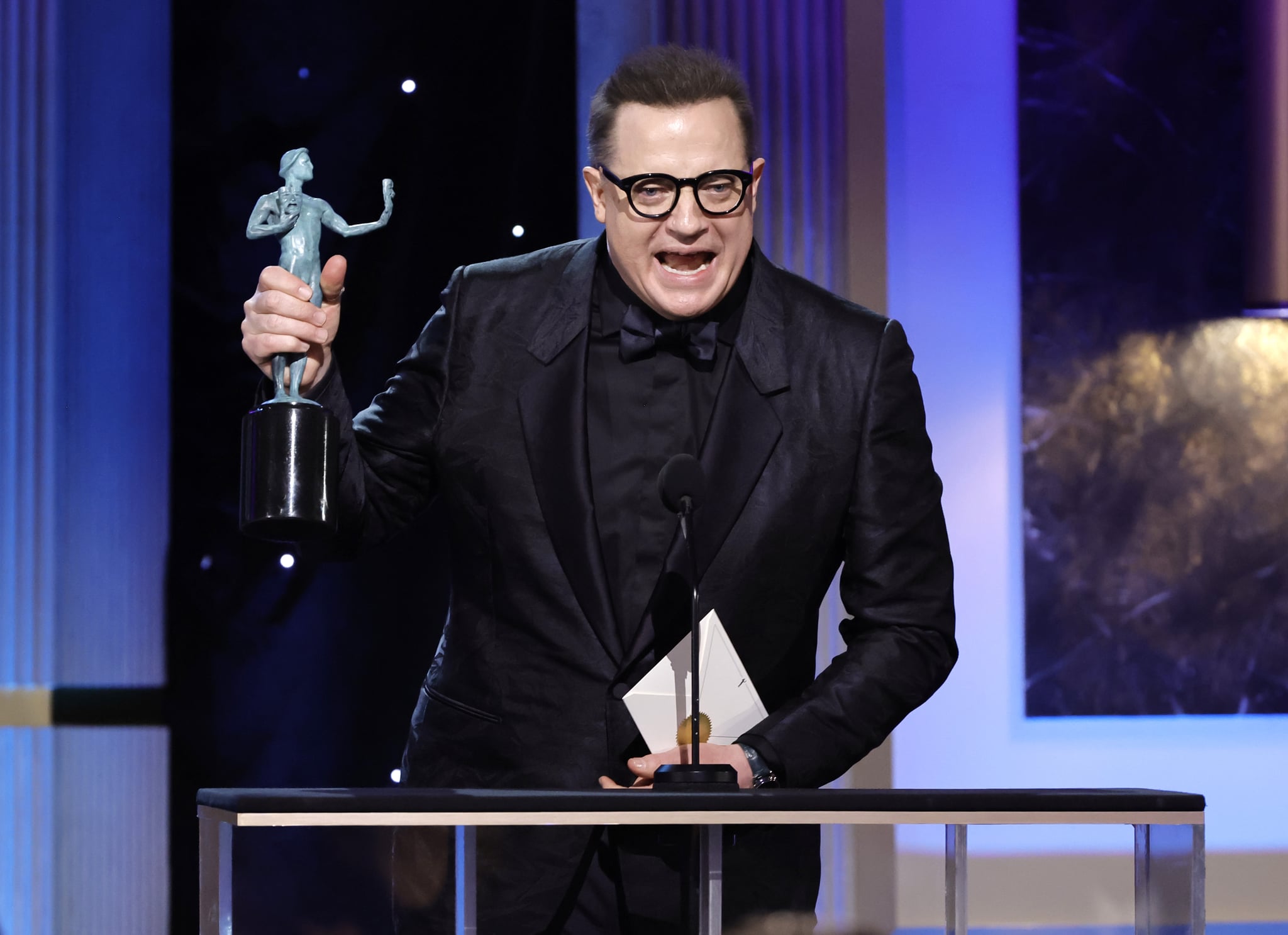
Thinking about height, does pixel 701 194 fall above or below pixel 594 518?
above

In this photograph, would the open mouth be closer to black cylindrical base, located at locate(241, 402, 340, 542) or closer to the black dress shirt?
the black dress shirt

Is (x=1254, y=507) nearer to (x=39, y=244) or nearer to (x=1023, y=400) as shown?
(x=1023, y=400)

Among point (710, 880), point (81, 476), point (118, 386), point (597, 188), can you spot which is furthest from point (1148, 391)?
point (710, 880)

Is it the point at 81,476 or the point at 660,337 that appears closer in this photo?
the point at 660,337

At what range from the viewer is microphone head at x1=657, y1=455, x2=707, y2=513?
5.12 feet

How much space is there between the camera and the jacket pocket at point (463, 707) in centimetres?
198

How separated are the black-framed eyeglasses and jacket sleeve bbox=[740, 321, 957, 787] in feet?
1.08

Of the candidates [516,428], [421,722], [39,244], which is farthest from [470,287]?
[39,244]

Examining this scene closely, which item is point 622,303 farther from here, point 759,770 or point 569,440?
point 759,770

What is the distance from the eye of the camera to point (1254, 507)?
13.9ft

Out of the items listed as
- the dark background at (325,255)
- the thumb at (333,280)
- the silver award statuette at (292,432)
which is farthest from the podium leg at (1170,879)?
the dark background at (325,255)

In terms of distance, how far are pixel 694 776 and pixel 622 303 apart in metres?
0.83

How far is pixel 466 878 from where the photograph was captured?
135 cm

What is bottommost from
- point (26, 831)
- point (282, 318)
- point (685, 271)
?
point (26, 831)
